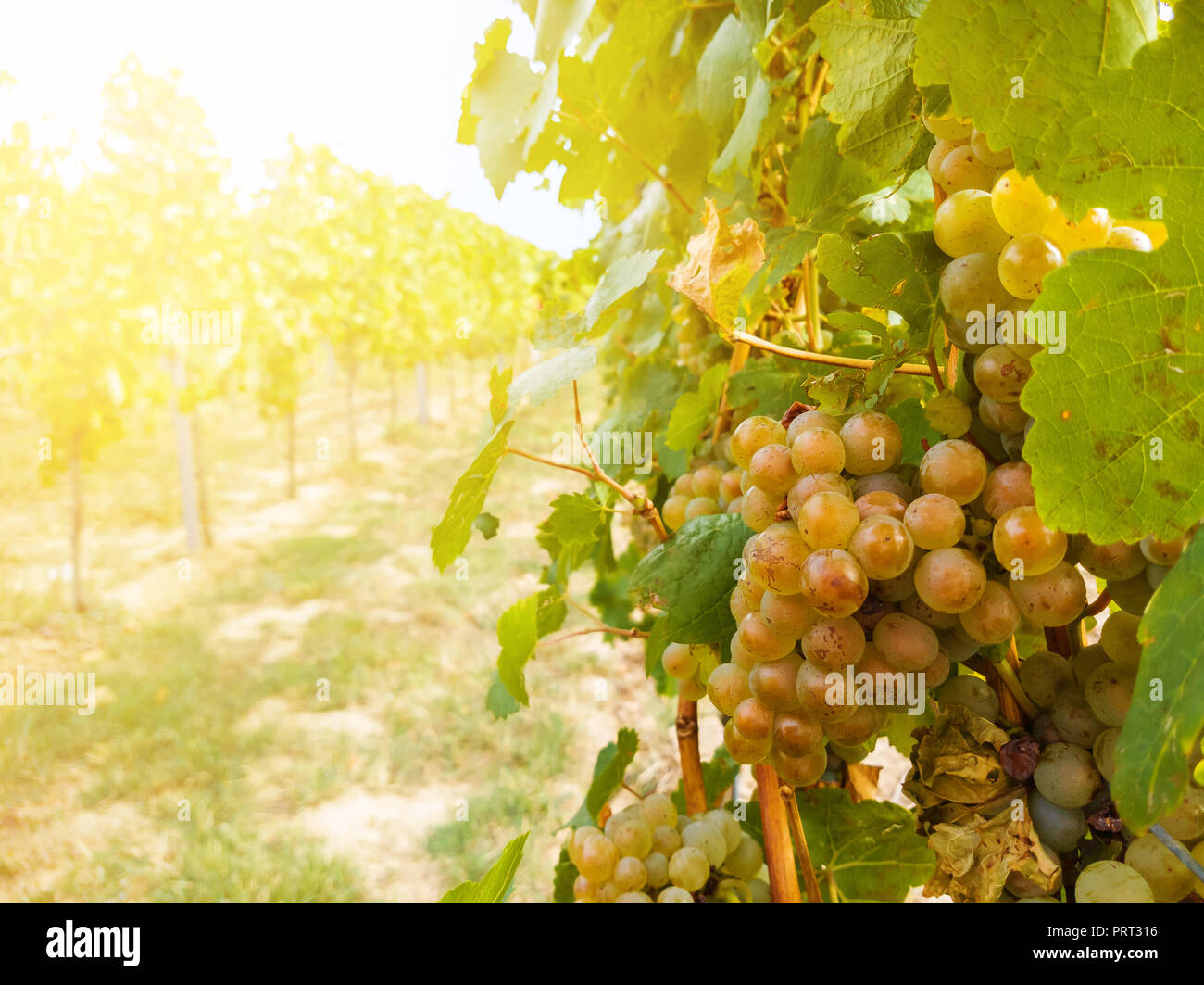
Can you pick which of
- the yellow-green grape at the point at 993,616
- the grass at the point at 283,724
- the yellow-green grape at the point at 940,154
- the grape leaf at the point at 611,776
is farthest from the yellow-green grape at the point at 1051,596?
the grass at the point at 283,724

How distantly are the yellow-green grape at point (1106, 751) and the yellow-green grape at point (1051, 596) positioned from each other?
62 mm

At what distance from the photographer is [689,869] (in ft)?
2.15

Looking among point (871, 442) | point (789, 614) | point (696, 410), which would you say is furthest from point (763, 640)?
point (696, 410)

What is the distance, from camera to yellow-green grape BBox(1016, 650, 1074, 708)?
0.45 meters

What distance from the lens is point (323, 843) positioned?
10.8ft

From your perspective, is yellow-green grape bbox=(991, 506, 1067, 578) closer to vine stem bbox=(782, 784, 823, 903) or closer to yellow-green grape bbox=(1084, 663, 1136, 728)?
yellow-green grape bbox=(1084, 663, 1136, 728)

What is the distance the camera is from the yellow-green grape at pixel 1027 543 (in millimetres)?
372

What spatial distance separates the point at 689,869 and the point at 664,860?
0.03 metres

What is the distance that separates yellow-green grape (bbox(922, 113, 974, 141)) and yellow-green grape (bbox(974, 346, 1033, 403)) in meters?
0.13

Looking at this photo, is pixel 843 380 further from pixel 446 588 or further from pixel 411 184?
pixel 411 184

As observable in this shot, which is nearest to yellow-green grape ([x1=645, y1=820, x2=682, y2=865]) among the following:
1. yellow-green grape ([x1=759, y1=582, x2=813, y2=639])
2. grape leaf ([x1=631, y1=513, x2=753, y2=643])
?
grape leaf ([x1=631, y1=513, x2=753, y2=643])

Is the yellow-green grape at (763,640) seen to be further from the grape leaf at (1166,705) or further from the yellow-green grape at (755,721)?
the grape leaf at (1166,705)
